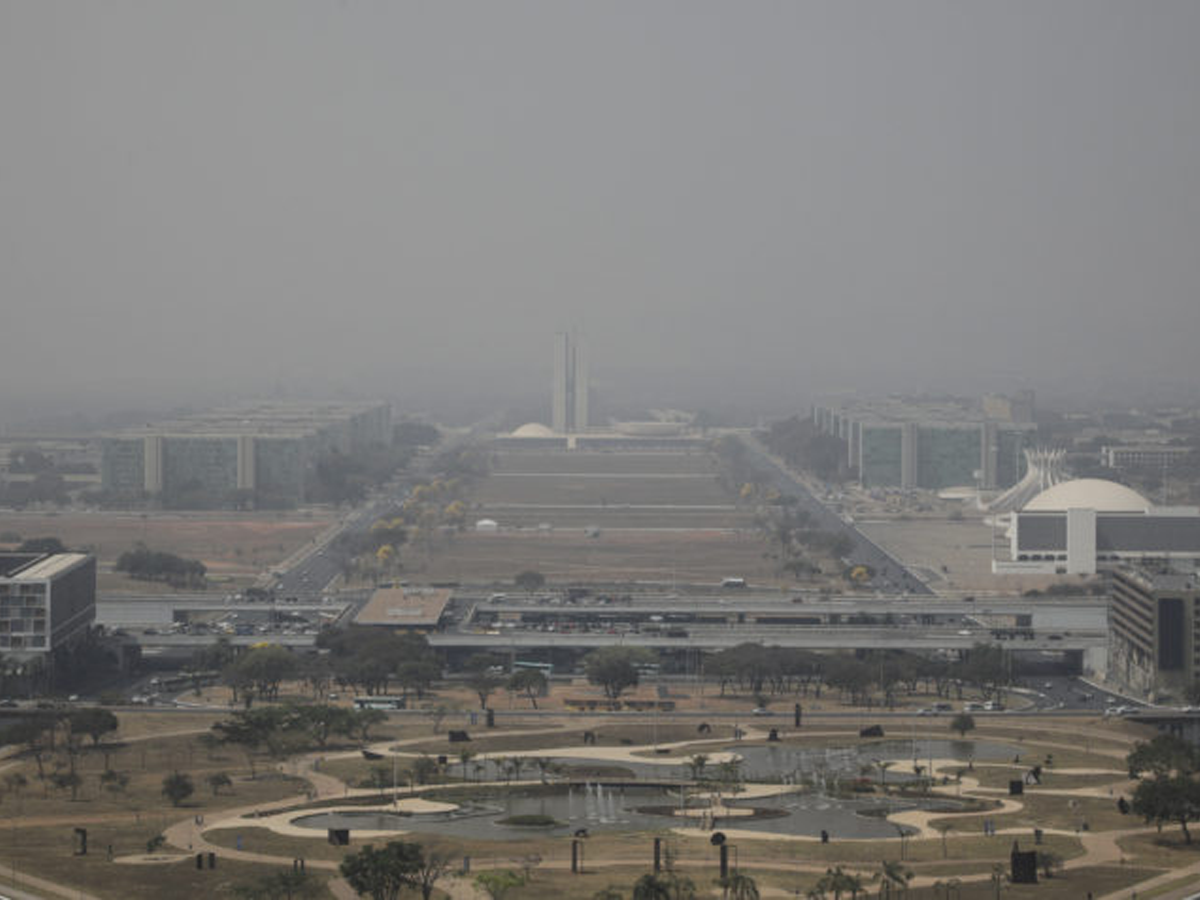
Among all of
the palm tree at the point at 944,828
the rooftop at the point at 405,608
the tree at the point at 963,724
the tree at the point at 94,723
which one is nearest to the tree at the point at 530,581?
the rooftop at the point at 405,608

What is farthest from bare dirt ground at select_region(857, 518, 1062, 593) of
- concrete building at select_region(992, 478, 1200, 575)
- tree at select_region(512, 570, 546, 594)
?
tree at select_region(512, 570, 546, 594)

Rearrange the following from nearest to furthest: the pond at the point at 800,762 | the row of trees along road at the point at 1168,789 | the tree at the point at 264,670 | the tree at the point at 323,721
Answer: the row of trees along road at the point at 1168,789, the pond at the point at 800,762, the tree at the point at 323,721, the tree at the point at 264,670

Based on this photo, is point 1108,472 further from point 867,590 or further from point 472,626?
point 472,626

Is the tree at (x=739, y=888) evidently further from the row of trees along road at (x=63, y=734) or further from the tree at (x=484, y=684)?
the tree at (x=484, y=684)

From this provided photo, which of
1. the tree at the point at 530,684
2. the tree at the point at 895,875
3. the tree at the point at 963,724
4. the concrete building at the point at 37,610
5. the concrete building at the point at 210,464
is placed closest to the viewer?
the tree at the point at 895,875

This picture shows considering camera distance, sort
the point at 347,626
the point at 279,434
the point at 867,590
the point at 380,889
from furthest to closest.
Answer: the point at 279,434, the point at 867,590, the point at 347,626, the point at 380,889

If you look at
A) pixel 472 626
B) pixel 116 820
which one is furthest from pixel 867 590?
pixel 116 820

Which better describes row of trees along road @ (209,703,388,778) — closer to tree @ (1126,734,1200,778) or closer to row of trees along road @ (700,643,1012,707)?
row of trees along road @ (700,643,1012,707)
